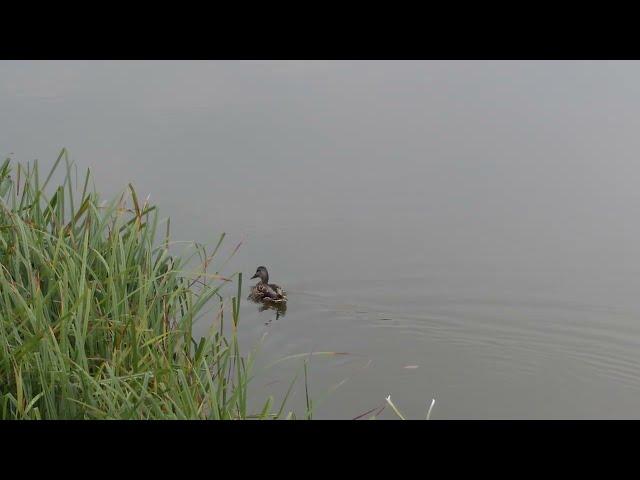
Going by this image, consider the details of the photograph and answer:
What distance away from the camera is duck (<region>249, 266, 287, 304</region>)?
6.82 m

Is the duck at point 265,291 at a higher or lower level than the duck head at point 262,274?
lower

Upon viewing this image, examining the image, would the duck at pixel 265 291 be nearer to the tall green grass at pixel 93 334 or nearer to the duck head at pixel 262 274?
the duck head at pixel 262 274

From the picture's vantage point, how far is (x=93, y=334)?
11.2 feet

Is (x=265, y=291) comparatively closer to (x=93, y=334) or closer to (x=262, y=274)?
(x=262, y=274)

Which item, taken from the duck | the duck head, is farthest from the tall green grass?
the duck head

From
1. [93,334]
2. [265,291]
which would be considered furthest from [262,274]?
[93,334]

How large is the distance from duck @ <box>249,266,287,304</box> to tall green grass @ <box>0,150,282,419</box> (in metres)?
2.47

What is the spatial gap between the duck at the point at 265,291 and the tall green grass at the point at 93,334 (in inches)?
97.4

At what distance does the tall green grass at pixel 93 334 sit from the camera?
9.68ft

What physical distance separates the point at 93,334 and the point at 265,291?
3458 mm

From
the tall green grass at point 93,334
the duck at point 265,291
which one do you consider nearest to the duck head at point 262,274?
the duck at point 265,291

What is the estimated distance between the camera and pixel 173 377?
10.2ft
